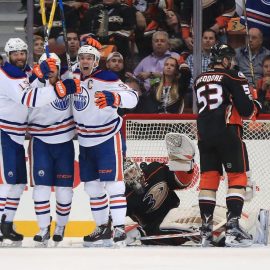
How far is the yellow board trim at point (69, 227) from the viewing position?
8.18 metres

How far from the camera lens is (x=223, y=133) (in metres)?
7.37

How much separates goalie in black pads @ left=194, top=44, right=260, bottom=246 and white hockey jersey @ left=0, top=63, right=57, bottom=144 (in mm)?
979

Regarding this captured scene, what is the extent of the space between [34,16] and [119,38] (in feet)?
2.13

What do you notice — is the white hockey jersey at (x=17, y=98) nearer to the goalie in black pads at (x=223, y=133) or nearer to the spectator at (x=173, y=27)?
the goalie in black pads at (x=223, y=133)

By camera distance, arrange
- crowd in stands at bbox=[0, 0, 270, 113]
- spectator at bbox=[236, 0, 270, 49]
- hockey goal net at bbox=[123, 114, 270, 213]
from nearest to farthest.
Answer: hockey goal net at bbox=[123, 114, 270, 213] < crowd in stands at bbox=[0, 0, 270, 113] < spectator at bbox=[236, 0, 270, 49]

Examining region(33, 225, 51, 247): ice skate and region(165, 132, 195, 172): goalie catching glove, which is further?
region(165, 132, 195, 172): goalie catching glove

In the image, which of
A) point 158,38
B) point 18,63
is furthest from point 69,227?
point 158,38

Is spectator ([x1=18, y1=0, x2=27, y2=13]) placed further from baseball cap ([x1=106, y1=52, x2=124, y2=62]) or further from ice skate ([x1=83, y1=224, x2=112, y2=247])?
ice skate ([x1=83, y1=224, x2=112, y2=247])

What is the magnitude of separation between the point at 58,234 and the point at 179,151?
37.1 inches

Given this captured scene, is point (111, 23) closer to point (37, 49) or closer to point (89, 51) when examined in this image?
point (37, 49)

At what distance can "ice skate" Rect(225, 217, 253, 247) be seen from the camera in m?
7.24
